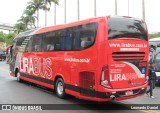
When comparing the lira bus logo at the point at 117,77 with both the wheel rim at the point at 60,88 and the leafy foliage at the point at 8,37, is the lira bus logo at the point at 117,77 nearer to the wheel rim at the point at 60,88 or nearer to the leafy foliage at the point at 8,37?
the wheel rim at the point at 60,88

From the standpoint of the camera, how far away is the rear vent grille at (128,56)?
362 inches

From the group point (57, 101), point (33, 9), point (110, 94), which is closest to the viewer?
point (110, 94)

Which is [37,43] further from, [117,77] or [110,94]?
[110,94]

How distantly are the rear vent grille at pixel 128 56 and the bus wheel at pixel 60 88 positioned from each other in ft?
9.90

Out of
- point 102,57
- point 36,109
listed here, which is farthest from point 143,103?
point 36,109

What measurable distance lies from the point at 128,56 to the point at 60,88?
11.4 ft

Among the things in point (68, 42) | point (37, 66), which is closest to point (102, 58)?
point (68, 42)

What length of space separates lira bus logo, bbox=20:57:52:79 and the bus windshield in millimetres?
4070

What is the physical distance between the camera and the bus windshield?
9242 mm

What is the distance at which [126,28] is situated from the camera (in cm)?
956

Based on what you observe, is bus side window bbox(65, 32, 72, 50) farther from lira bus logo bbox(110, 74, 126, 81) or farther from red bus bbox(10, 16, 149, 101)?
lira bus logo bbox(110, 74, 126, 81)

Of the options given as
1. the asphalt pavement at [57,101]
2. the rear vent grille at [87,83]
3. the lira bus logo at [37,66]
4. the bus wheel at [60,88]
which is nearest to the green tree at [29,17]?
the lira bus logo at [37,66]

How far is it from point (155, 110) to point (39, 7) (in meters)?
38.7

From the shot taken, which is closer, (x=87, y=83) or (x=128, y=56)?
(x=128, y=56)
